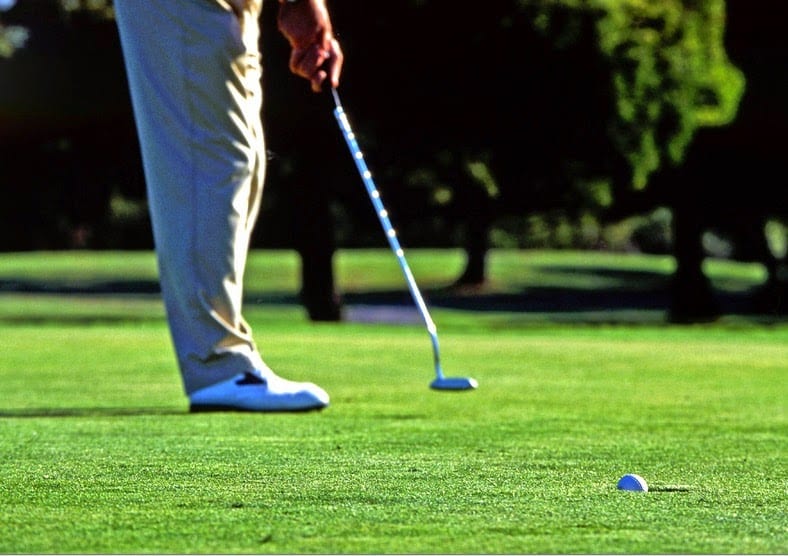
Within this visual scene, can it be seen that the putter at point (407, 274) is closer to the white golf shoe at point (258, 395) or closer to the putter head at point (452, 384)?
the putter head at point (452, 384)

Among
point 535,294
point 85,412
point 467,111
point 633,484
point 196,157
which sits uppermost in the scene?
point 196,157

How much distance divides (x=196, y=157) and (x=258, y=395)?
964 mm

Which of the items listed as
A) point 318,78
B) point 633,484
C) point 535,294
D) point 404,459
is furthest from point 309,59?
point 535,294

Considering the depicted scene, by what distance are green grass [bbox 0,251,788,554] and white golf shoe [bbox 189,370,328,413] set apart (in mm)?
76

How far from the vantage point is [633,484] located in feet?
13.0

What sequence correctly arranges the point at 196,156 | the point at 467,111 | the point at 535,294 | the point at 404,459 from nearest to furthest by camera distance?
the point at 404,459
the point at 196,156
the point at 467,111
the point at 535,294

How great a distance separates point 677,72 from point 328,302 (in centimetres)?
690

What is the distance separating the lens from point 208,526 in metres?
3.29

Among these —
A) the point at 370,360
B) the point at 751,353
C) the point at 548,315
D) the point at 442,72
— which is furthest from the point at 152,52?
the point at 548,315

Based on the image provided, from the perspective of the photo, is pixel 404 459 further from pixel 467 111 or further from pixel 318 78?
pixel 467 111

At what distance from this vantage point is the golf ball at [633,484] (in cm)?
395

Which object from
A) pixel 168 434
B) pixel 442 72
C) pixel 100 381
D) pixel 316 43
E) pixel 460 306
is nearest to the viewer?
pixel 168 434

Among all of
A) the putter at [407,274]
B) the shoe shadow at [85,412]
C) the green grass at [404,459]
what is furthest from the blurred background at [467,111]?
the shoe shadow at [85,412]

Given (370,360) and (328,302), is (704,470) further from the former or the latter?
(328,302)
